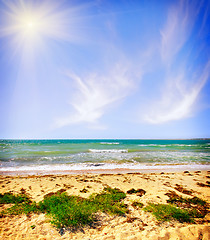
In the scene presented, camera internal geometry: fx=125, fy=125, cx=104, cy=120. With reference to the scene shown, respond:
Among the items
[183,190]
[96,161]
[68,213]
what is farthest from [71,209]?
[96,161]

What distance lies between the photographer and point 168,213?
4.40 m

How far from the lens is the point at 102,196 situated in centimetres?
584

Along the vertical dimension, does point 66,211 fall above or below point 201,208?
above

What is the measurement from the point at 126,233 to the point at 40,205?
3435 mm

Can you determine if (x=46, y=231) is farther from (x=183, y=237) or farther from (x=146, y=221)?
(x=183, y=237)

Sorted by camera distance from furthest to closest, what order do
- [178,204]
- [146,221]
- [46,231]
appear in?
[178,204] < [146,221] < [46,231]

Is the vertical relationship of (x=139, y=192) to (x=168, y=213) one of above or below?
below

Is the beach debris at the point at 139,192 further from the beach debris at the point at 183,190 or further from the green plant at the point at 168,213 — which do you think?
the beach debris at the point at 183,190

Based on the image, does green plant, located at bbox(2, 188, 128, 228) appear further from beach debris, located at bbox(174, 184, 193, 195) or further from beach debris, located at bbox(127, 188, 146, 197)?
beach debris, located at bbox(174, 184, 193, 195)

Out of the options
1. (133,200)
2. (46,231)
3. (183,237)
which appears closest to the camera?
(183,237)

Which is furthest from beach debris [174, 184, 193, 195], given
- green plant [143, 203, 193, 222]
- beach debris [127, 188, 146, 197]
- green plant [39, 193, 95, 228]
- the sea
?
the sea

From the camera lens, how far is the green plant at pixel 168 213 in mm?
4156

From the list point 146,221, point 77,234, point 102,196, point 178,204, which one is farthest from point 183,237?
point 102,196

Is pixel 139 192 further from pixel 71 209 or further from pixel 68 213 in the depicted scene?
pixel 68 213
